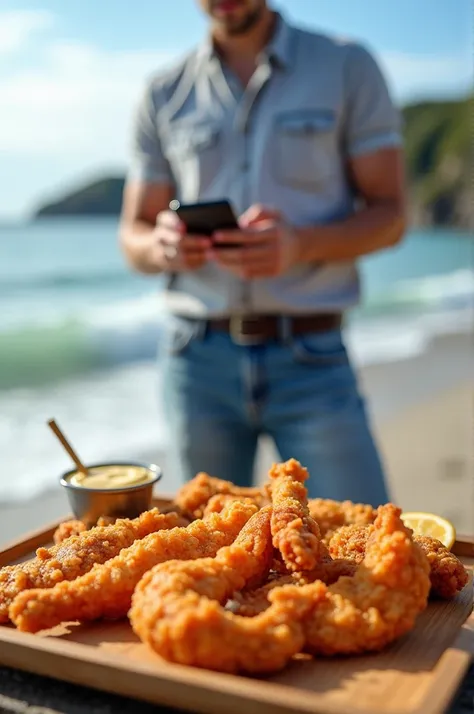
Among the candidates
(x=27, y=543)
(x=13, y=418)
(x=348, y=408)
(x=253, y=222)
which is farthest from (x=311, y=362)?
(x=13, y=418)

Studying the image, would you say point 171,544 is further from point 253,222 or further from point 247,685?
point 253,222

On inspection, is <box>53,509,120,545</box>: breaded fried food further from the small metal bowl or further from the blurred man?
the blurred man

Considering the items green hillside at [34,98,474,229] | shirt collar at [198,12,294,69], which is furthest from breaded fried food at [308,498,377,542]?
green hillside at [34,98,474,229]

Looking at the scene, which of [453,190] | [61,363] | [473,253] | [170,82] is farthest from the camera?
[453,190]

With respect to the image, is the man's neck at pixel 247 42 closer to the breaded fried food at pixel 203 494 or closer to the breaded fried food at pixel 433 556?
the breaded fried food at pixel 203 494

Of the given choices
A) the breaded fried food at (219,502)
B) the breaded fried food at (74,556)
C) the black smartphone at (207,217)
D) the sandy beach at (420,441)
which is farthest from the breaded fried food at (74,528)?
the sandy beach at (420,441)

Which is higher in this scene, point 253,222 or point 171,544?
point 253,222

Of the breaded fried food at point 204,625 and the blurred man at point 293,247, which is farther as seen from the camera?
the blurred man at point 293,247

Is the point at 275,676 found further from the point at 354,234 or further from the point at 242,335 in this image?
the point at 354,234
